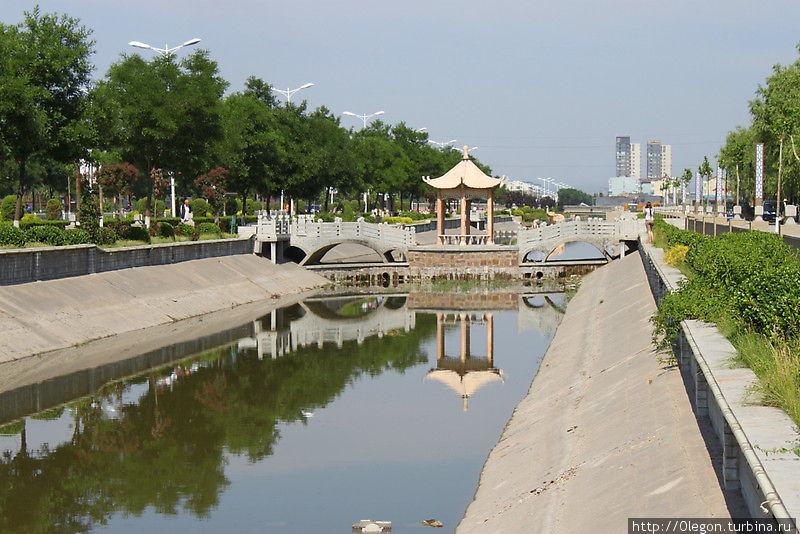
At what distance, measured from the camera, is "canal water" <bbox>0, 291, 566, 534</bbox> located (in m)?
17.7

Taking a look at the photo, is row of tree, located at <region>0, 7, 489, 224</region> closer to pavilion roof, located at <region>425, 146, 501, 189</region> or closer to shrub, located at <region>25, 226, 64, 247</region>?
shrub, located at <region>25, 226, 64, 247</region>

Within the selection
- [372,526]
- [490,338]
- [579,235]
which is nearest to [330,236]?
[579,235]

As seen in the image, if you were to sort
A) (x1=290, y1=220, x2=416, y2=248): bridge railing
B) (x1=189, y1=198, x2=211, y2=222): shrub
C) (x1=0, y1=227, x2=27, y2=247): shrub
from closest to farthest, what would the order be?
(x1=0, y1=227, x2=27, y2=247): shrub
(x1=290, y1=220, x2=416, y2=248): bridge railing
(x1=189, y1=198, x2=211, y2=222): shrub

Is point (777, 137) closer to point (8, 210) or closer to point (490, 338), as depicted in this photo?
point (490, 338)

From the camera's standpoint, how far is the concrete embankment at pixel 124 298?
32.8 m

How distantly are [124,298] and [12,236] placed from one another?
16.8 feet

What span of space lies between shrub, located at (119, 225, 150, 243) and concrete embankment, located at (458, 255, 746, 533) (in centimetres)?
2700

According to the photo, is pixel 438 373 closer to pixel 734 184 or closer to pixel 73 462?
pixel 73 462

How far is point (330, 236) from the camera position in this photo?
207ft

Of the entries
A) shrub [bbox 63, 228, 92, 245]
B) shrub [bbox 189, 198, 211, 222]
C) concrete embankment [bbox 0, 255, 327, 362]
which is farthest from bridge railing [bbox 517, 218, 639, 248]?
shrub [bbox 189, 198, 211, 222]

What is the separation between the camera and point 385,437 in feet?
75.7

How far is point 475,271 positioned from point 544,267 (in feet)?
14.3

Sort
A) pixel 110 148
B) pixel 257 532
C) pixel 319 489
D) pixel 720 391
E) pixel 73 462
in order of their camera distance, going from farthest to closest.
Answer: pixel 110 148 → pixel 73 462 → pixel 319 489 → pixel 257 532 → pixel 720 391

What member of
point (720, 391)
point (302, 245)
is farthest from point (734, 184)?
point (720, 391)
